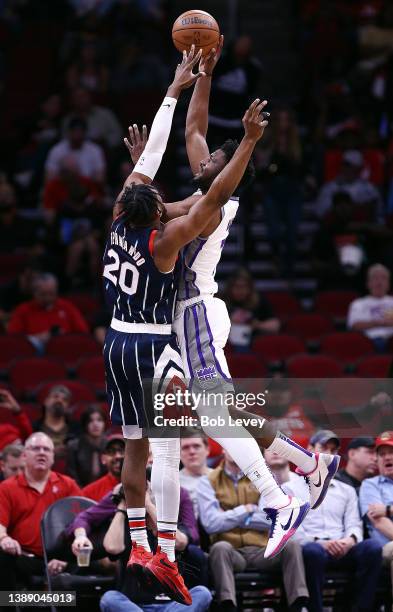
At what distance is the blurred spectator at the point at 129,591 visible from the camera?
9367 mm

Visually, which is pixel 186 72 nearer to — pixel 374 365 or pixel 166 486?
pixel 166 486

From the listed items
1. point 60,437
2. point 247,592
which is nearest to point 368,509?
point 247,592

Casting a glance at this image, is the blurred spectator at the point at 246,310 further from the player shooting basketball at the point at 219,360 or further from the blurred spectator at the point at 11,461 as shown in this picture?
the player shooting basketball at the point at 219,360

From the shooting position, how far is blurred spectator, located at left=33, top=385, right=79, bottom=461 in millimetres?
11500

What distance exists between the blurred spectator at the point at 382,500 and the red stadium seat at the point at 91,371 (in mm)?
3390

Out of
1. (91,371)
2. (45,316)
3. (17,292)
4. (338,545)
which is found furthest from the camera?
(17,292)

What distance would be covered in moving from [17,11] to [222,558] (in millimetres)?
11215

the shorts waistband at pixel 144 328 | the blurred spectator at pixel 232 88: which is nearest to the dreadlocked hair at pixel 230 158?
the shorts waistband at pixel 144 328

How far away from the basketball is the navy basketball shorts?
183cm

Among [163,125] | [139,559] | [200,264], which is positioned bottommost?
[139,559]

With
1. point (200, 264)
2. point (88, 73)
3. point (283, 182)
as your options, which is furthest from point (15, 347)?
point (200, 264)

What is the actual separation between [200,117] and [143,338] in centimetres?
162

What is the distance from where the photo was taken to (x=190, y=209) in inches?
299

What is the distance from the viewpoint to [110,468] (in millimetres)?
10375
